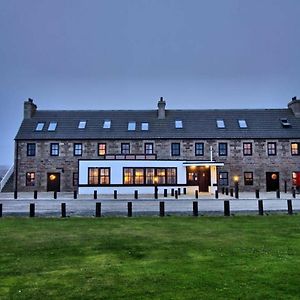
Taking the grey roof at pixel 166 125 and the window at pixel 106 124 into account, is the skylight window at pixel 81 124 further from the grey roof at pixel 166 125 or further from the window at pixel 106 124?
the window at pixel 106 124

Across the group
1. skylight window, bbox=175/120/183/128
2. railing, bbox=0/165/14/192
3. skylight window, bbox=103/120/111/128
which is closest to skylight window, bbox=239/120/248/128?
skylight window, bbox=175/120/183/128

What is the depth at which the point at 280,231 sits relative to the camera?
39.0 feet

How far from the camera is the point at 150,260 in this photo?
808 centimetres

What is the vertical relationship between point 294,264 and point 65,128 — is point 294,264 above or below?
below

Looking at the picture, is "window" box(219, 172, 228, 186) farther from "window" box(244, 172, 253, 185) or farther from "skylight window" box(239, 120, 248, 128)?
"skylight window" box(239, 120, 248, 128)

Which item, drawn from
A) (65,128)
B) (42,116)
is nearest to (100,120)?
(65,128)

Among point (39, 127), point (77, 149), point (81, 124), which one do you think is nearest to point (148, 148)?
point (77, 149)

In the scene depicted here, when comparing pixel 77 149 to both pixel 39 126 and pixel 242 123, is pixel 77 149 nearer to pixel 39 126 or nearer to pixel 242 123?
pixel 39 126

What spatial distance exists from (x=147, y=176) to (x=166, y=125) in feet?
25.7

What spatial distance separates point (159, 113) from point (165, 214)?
2657 centimetres

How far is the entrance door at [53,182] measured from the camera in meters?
39.3

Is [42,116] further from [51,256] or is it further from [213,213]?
[51,256]

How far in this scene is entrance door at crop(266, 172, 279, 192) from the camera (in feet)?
128

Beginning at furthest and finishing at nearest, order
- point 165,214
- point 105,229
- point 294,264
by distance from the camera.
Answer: point 165,214
point 105,229
point 294,264
